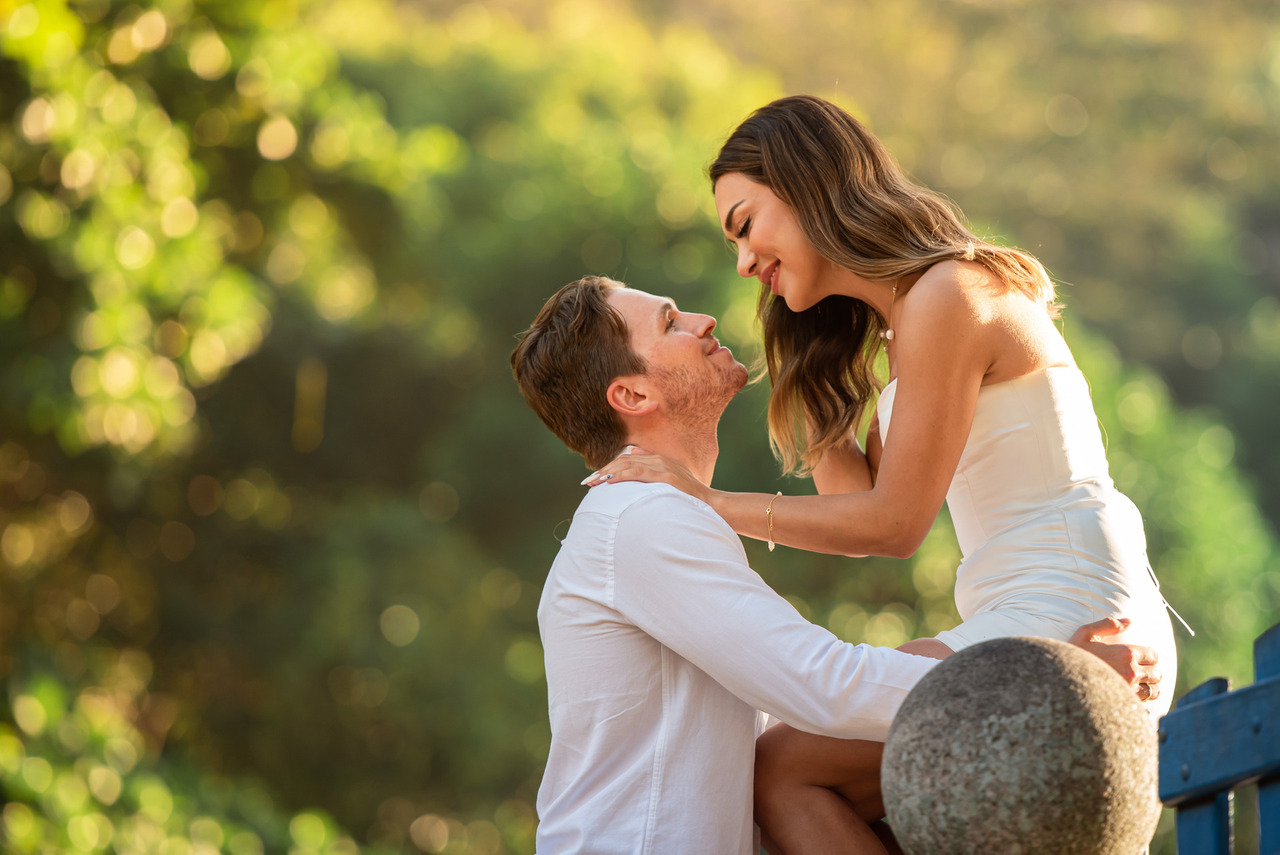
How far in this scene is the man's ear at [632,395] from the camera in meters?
3.00

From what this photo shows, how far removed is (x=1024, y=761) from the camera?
1.85 meters

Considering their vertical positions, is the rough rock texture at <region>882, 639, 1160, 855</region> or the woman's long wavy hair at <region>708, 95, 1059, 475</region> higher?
the woman's long wavy hair at <region>708, 95, 1059, 475</region>

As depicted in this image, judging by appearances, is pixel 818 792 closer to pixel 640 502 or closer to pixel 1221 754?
pixel 640 502

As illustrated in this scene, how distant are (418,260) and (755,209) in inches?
521

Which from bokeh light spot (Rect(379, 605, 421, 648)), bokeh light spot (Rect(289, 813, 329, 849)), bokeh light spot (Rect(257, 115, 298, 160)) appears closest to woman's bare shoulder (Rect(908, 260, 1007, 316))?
bokeh light spot (Rect(257, 115, 298, 160))

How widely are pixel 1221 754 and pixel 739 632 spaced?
853 mm

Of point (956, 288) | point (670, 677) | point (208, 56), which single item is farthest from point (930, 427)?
point (208, 56)

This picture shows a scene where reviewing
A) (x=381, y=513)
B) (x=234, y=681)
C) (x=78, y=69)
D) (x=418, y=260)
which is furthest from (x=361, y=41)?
(x=78, y=69)

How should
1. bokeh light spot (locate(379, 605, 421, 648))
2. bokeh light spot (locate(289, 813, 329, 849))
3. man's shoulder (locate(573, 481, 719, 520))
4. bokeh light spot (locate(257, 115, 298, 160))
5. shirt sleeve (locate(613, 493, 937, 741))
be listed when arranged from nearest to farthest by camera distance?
1. shirt sleeve (locate(613, 493, 937, 741))
2. man's shoulder (locate(573, 481, 719, 520))
3. bokeh light spot (locate(257, 115, 298, 160))
4. bokeh light spot (locate(289, 813, 329, 849))
5. bokeh light spot (locate(379, 605, 421, 648))

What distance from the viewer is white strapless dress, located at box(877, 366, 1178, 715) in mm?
2623

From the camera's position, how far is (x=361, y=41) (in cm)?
2114

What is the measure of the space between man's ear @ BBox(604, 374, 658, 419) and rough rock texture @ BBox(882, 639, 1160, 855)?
3.96ft

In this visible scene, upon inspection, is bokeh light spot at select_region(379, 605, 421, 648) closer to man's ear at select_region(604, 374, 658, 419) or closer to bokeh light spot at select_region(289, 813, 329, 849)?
bokeh light spot at select_region(289, 813, 329, 849)

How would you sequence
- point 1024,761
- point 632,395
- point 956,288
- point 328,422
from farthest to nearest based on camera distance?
point 328,422 → point 632,395 → point 956,288 → point 1024,761
